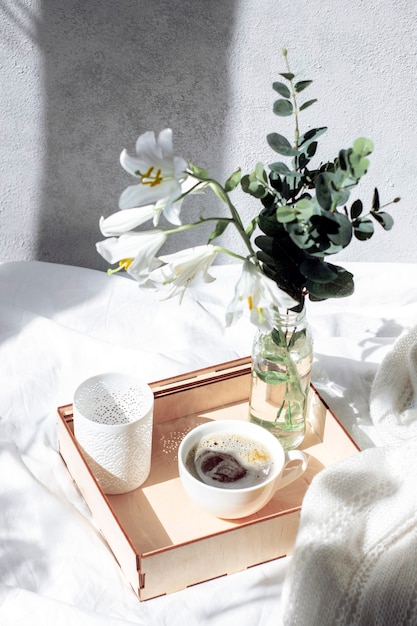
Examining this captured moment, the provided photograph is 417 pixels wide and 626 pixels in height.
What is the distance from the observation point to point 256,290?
90cm

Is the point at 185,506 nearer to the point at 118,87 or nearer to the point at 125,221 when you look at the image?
the point at 125,221

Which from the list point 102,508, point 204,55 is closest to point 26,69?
point 204,55

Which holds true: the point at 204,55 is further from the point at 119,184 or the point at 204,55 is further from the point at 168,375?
the point at 168,375

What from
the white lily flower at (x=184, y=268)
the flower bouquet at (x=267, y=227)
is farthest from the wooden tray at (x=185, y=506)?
the white lily flower at (x=184, y=268)

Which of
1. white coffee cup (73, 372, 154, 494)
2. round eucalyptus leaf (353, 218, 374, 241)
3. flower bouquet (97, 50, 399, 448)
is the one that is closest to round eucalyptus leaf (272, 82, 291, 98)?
flower bouquet (97, 50, 399, 448)

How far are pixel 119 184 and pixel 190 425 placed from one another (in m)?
0.50

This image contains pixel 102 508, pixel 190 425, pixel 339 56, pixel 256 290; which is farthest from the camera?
pixel 339 56

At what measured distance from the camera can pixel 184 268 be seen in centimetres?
94

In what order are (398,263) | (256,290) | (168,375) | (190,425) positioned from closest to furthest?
(256,290) < (190,425) < (168,375) < (398,263)

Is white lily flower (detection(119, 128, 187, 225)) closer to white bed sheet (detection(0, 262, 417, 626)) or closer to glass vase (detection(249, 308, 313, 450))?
glass vase (detection(249, 308, 313, 450))

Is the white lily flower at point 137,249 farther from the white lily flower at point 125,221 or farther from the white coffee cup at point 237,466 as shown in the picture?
the white coffee cup at point 237,466

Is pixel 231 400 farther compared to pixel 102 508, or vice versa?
pixel 231 400

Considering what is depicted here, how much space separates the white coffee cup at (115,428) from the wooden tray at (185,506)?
20 millimetres

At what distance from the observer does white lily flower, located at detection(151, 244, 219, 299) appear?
939 millimetres
